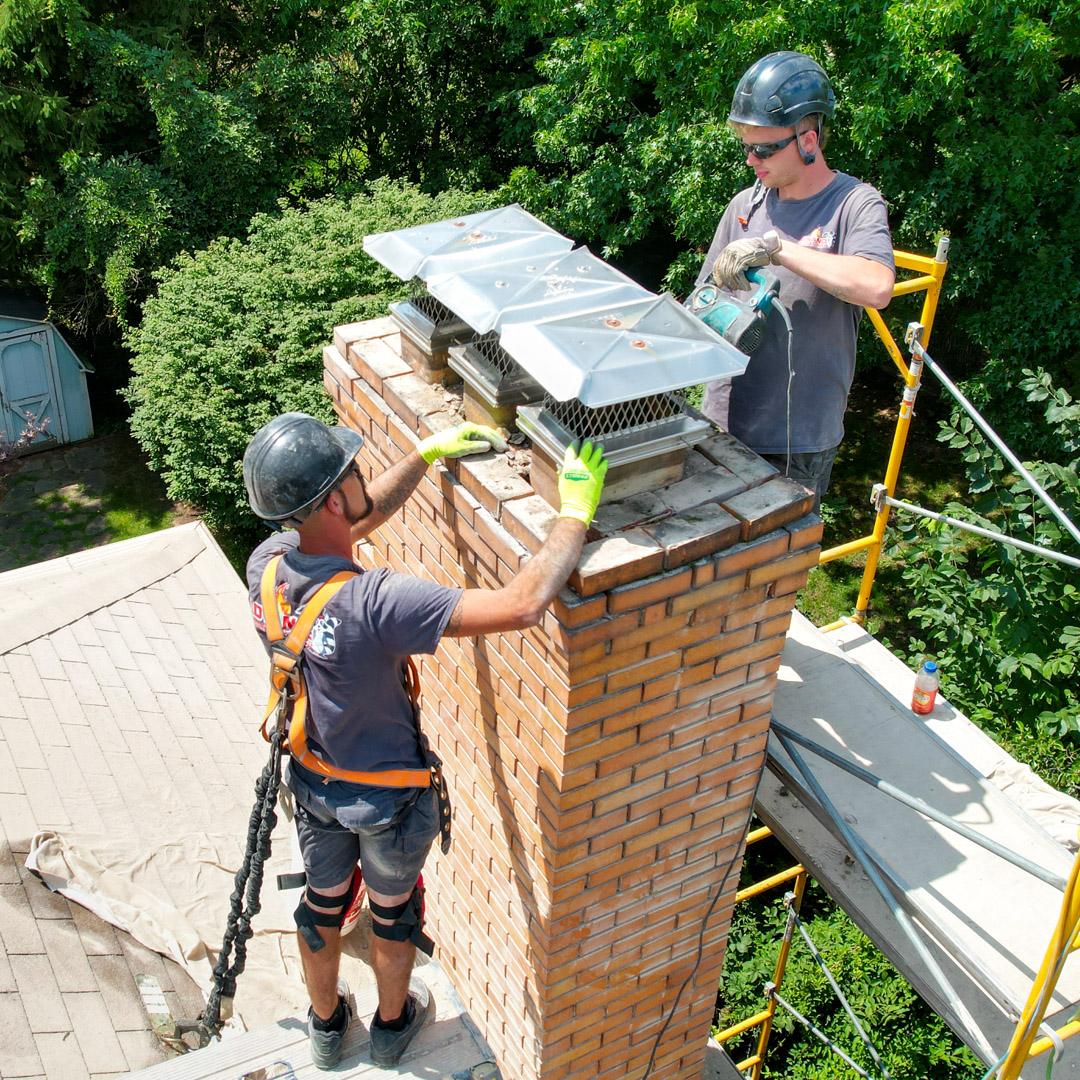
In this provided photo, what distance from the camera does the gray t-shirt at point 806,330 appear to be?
3.86m

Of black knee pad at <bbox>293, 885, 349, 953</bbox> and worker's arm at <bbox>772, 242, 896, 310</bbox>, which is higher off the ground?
worker's arm at <bbox>772, 242, 896, 310</bbox>

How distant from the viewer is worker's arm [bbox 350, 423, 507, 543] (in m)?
3.29

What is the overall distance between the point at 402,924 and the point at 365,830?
0.46m

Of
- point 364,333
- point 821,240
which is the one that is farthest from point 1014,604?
point 364,333

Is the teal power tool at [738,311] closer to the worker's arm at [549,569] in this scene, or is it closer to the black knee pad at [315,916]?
the worker's arm at [549,569]

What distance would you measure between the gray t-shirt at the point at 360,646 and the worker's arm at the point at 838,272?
5.53 feet

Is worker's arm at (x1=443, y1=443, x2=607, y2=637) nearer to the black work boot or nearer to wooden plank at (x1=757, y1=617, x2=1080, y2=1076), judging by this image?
wooden plank at (x1=757, y1=617, x2=1080, y2=1076)

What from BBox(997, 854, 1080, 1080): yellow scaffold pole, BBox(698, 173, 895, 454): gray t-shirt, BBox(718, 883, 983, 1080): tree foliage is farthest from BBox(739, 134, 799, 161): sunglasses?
BBox(718, 883, 983, 1080): tree foliage

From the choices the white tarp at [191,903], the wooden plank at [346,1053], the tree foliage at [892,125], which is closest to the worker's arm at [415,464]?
the wooden plank at [346,1053]

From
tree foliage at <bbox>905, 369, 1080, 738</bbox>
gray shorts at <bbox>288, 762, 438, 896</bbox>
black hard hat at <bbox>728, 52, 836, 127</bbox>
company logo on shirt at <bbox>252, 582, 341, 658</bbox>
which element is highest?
black hard hat at <bbox>728, 52, 836, 127</bbox>

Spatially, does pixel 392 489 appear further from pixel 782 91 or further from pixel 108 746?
pixel 108 746

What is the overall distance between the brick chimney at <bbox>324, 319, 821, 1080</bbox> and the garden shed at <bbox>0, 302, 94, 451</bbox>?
12.4m

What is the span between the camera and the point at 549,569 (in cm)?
272

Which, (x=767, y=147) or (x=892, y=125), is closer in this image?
(x=767, y=147)
